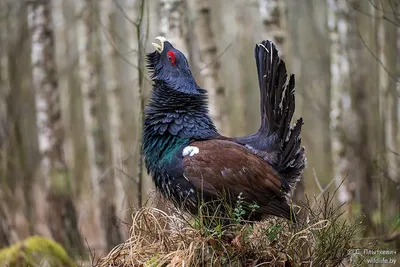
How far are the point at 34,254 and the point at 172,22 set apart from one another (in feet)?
9.34

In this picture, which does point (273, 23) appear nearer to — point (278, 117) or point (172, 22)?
point (172, 22)

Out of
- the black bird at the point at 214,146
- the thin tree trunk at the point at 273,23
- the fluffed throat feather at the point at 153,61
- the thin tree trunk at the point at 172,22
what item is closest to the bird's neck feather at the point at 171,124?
the black bird at the point at 214,146

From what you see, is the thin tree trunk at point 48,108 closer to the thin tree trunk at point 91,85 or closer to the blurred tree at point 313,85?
the thin tree trunk at point 91,85

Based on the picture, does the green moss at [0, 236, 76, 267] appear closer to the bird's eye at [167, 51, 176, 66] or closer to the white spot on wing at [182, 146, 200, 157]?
the white spot on wing at [182, 146, 200, 157]

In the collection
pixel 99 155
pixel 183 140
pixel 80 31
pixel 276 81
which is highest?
pixel 80 31

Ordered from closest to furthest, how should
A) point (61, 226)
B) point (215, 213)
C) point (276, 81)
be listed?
point (215, 213), point (276, 81), point (61, 226)

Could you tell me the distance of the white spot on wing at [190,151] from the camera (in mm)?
4398

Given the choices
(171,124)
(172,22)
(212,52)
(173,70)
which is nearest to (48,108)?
(212,52)

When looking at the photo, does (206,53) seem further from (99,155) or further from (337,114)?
(99,155)

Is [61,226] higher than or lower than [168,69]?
lower

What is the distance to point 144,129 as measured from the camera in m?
4.75

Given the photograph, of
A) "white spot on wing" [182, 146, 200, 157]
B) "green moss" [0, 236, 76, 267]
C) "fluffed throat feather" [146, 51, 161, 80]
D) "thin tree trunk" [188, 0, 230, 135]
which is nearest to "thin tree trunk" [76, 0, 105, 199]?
"thin tree trunk" [188, 0, 230, 135]

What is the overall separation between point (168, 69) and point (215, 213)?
1.56 metres

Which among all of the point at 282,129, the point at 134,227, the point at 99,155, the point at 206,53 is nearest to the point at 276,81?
the point at 282,129
